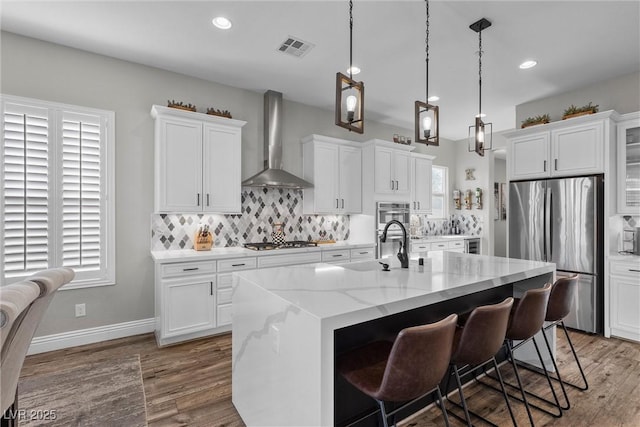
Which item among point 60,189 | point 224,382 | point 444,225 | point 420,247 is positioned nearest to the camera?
point 224,382

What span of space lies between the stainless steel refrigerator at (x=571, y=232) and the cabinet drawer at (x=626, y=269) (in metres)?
0.10

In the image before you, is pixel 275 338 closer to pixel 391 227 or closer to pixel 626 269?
pixel 391 227

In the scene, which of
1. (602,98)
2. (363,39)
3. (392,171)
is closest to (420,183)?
(392,171)

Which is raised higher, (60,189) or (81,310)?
(60,189)

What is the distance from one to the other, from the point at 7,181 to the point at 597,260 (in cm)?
592

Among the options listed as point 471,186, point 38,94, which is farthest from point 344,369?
point 471,186

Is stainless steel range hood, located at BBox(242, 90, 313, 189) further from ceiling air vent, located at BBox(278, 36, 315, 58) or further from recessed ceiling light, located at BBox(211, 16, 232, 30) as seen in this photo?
recessed ceiling light, located at BBox(211, 16, 232, 30)

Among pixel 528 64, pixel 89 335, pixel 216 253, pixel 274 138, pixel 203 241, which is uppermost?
pixel 528 64

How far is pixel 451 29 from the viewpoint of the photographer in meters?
2.91

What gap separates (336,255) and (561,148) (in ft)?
9.97

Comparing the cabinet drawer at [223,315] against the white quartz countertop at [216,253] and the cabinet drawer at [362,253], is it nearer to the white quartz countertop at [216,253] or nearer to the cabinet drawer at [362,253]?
the white quartz countertop at [216,253]

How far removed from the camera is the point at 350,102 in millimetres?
2021

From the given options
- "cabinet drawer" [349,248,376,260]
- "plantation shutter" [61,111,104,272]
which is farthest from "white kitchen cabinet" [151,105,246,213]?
"cabinet drawer" [349,248,376,260]

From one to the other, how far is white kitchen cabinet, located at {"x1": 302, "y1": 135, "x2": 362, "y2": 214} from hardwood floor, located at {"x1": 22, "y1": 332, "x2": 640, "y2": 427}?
7.09 feet
